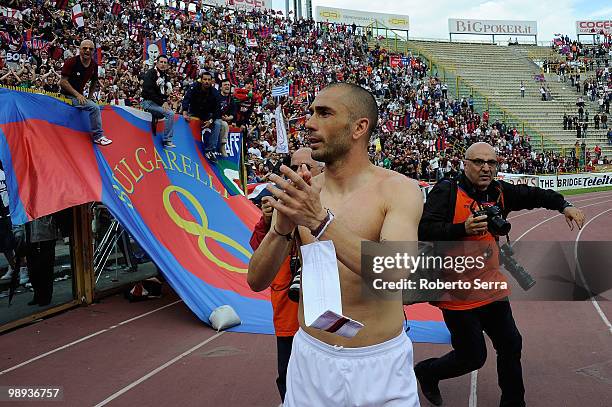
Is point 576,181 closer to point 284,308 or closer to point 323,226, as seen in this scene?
point 284,308

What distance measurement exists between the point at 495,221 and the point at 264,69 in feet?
82.4

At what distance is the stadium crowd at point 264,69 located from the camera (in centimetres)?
1582

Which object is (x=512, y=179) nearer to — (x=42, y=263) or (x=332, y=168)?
(x=42, y=263)

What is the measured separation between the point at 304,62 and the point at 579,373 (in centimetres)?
2767

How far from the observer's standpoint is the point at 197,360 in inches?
232

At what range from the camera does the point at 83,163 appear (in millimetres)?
7020

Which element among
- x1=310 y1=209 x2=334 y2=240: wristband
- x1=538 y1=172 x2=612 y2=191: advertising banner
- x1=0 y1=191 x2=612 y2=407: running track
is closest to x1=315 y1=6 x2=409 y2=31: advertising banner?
x1=538 y1=172 x2=612 y2=191: advertising banner

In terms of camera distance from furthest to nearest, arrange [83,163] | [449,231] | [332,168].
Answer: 1. [83,163]
2. [449,231]
3. [332,168]

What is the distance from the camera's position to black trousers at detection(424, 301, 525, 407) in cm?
397

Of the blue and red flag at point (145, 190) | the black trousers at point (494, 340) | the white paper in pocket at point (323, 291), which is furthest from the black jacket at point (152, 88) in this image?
the white paper in pocket at point (323, 291)

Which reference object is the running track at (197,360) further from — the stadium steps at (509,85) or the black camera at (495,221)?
the stadium steps at (509,85)

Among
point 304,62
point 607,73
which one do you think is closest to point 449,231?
point 304,62

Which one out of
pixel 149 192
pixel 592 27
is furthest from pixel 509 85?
pixel 149 192

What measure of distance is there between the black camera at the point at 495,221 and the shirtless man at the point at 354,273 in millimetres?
1570
